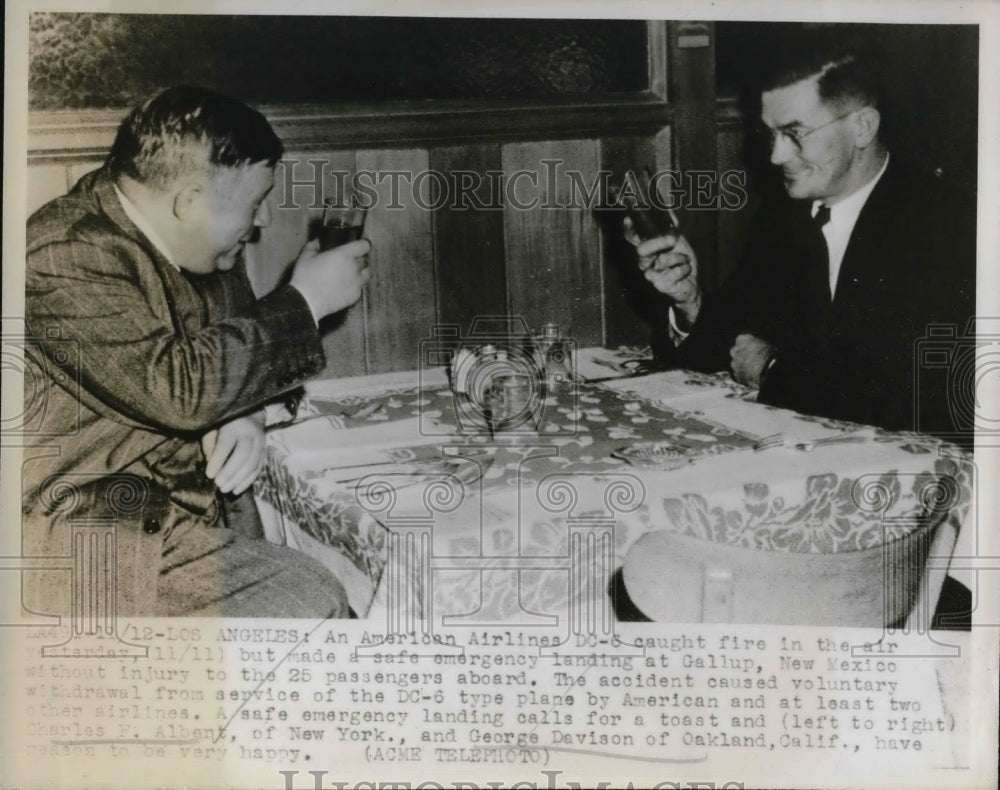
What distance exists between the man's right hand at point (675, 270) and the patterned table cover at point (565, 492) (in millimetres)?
169

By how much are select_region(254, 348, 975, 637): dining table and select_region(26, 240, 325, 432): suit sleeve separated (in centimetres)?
8

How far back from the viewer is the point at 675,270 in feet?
5.03

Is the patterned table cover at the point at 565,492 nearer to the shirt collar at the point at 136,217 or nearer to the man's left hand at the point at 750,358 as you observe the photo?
the man's left hand at the point at 750,358

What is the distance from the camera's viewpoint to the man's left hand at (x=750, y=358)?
57.1 inches

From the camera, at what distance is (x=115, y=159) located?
1422mm

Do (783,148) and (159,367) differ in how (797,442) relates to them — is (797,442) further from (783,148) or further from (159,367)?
(159,367)

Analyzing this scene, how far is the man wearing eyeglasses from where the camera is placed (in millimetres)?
1449

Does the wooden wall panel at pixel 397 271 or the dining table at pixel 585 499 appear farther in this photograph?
the wooden wall panel at pixel 397 271

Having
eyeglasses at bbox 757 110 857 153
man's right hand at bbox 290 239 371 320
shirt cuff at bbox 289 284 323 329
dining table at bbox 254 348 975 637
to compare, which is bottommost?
dining table at bbox 254 348 975 637

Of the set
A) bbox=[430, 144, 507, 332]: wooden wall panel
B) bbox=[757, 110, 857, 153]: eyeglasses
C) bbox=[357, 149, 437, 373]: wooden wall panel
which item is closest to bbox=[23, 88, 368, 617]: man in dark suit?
bbox=[357, 149, 437, 373]: wooden wall panel

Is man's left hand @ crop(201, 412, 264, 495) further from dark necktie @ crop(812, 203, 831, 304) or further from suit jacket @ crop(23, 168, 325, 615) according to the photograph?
dark necktie @ crop(812, 203, 831, 304)

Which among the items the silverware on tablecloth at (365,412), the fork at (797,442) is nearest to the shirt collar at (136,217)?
the silverware on tablecloth at (365,412)

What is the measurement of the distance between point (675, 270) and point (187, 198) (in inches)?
28.9

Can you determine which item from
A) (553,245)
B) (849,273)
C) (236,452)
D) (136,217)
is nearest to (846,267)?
(849,273)
